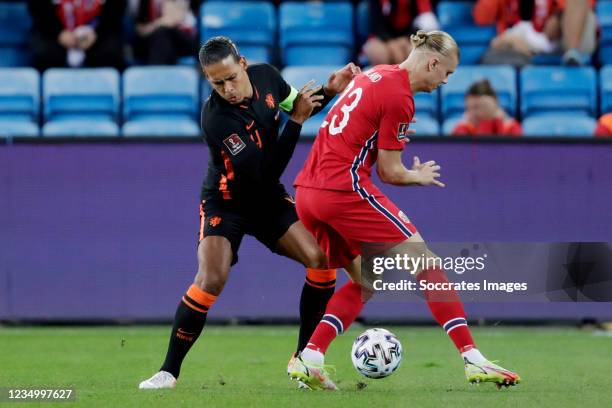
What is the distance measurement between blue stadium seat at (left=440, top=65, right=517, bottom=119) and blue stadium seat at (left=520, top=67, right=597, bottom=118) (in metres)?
0.14

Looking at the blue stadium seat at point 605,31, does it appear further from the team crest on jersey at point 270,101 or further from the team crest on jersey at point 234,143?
the team crest on jersey at point 234,143

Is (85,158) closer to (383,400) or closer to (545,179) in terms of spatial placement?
(545,179)

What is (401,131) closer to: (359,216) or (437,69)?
(437,69)

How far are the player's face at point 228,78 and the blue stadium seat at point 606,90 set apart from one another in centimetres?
624

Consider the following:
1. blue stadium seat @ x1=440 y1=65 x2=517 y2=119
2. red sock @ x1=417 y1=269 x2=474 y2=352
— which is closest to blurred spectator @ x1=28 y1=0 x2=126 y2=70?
blue stadium seat @ x1=440 y1=65 x2=517 y2=119

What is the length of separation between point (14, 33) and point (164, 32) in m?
1.86

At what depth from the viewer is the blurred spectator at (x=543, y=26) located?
12781 mm

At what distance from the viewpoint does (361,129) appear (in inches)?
266

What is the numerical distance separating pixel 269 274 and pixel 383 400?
451 cm

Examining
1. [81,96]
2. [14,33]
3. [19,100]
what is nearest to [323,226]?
[81,96]

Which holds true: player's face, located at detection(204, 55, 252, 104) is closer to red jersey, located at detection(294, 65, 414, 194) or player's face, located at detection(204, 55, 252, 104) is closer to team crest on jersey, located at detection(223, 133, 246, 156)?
team crest on jersey, located at detection(223, 133, 246, 156)

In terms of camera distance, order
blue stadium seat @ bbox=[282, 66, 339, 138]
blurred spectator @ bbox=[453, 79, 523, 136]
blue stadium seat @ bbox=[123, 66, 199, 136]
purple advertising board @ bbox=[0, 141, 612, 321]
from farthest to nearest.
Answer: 1. blue stadium seat @ bbox=[123, 66, 199, 136]
2. blue stadium seat @ bbox=[282, 66, 339, 138]
3. blurred spectator @ bbox=[453, 79, 523, 136]
4. purple advertising board @ bbox=[0, 141, 612, 321]

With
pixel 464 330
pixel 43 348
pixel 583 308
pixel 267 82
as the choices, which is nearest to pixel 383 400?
pixel 464 330

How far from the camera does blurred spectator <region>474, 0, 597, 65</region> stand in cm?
1278
